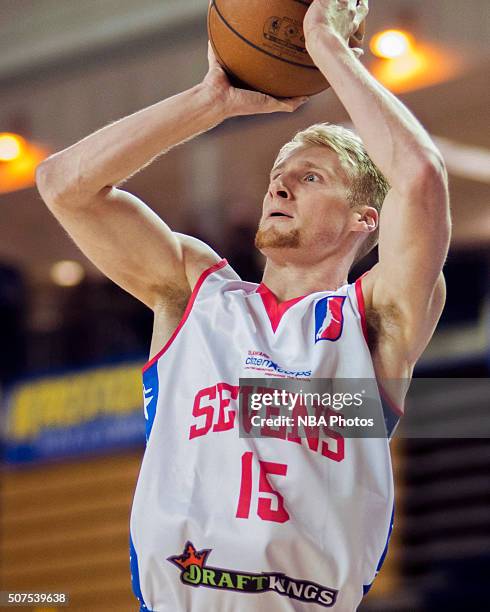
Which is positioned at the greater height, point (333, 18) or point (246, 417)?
point (333, 18)

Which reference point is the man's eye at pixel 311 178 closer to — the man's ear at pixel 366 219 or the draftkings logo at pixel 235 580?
the man's ear at pixel 366 219

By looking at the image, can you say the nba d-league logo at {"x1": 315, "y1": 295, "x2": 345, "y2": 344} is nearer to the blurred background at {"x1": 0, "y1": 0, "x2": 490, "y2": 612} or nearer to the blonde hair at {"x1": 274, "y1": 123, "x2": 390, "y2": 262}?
the blonde hair at {"x1": 274, "y1": 123, "x2": 390, "y2": 262}

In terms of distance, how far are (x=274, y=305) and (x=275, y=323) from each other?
0.08 meters

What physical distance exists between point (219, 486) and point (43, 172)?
41.3 inches

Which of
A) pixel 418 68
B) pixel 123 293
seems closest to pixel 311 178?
pixel 418 68

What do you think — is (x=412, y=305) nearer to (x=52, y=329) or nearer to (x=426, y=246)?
(x=426, y=246)

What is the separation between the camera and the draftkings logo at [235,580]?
2754 millimetres

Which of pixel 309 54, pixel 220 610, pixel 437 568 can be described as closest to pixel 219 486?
pixel 220 610

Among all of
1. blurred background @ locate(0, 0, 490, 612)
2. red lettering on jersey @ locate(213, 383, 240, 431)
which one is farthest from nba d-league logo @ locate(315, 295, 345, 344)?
blurred background @ locate(0, 0, 490, 612)

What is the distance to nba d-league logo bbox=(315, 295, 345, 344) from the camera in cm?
300

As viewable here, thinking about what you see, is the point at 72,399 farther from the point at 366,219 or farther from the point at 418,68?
the point at 366,219

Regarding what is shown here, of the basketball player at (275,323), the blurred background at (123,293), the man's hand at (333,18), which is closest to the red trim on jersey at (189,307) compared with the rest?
the basketball player at (275,323)

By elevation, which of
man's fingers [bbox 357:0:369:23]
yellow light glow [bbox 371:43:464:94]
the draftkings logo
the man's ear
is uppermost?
yellow light glow [bbox 371:43:464:94]

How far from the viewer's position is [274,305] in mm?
3170
